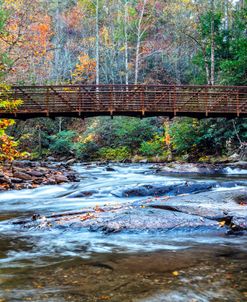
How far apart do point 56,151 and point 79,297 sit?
27166 millimetres

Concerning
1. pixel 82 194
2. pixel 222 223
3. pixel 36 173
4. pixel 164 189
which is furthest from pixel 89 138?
pixel 222 223

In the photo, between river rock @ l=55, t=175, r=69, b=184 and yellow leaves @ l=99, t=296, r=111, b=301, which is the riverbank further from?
yellow leaves @ l=99, t=296, r=111, b=301

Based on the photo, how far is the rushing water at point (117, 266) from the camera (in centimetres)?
325

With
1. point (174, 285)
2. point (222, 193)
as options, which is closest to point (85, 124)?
point (222, 193)

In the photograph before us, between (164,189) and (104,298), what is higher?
(104,298)

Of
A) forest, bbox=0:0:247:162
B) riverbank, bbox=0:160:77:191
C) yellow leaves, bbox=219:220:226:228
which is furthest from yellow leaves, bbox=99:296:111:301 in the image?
forest, bbox=0:0:247:162

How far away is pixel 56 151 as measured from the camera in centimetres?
2989

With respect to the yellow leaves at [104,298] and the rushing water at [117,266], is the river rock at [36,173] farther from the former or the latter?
the yellow leaves at [104,298]

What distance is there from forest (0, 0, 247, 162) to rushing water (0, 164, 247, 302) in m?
7.64

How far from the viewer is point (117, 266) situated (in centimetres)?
404

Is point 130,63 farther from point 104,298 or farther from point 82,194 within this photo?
point 104,298

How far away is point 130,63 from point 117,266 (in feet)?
108

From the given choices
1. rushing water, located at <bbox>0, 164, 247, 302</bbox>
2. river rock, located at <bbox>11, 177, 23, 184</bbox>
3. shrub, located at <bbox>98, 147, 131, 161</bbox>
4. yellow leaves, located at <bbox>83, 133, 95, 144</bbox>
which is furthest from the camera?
yellow leaves, located at <bbox>83, 133, 95, 144</bbox>

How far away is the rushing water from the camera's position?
3.25 m
